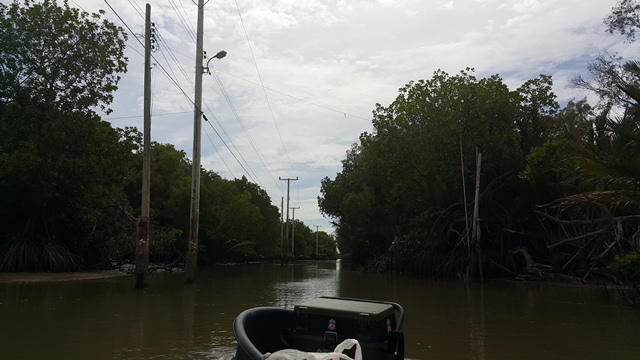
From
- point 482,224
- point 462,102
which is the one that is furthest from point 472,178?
point 462,102

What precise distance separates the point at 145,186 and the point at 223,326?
7.96m

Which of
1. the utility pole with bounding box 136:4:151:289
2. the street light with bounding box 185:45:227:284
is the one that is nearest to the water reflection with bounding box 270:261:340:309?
the street light with bounding box 185:45:227:284

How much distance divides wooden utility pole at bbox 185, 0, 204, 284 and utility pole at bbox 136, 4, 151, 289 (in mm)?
2257

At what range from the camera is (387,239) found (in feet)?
116

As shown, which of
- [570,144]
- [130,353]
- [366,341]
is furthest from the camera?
[570,144]

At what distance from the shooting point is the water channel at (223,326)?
19.9 feet

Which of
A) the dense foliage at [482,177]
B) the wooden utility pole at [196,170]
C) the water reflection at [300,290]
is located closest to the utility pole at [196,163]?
the wooden utility pole at [196,170]

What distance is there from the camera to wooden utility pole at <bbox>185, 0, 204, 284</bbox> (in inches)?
658

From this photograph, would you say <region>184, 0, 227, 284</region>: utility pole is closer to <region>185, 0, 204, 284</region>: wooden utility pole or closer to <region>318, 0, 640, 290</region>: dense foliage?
<region>185, 0, 204, 284</region>: wooden utility pole

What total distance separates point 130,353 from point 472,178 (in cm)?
2075

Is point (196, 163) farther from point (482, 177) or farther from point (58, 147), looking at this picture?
point (482, 177)

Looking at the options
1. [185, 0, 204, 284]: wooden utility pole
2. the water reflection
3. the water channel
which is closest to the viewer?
the water channel

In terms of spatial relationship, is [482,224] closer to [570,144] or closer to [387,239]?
[387,239]

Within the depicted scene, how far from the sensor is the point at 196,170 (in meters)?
16.9
